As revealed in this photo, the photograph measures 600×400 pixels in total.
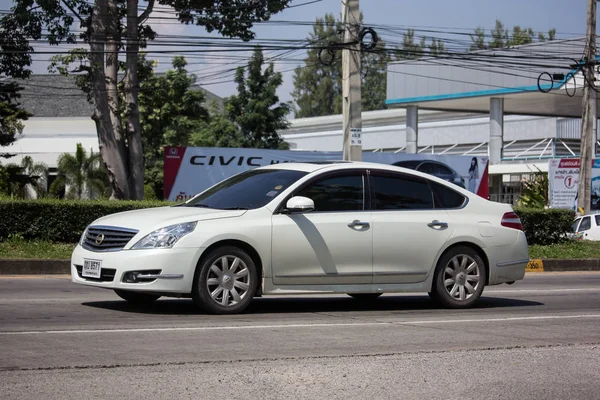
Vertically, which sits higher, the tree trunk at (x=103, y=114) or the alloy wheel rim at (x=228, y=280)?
the tree trunk at (x=103, y=114)

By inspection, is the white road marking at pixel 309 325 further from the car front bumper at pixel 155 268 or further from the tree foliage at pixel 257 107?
the tree foliage at pixel 257 107

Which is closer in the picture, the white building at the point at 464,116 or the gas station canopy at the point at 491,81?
the gas station canopy at the point at 491,81

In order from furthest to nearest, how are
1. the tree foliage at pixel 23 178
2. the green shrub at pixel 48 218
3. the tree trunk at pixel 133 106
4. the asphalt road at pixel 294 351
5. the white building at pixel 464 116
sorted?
the white building at pixel 464 116 → the tree foliage at pixel 23 178 → the tree trunk at pixel 133 106 → the green shrub at pixel 48 218 → the asphalt road at pixel 294 351

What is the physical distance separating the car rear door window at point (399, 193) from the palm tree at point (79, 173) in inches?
1456

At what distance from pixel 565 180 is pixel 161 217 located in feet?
87.9

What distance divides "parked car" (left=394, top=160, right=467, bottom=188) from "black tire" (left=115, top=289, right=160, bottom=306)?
2043 cm

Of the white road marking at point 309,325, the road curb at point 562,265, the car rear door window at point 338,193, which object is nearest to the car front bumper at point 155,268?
the white road marking at point 309,325

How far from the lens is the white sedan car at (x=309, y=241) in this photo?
9.20m

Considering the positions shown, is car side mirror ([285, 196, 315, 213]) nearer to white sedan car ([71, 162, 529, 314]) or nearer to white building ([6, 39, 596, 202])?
white sedan car ([71, 162, 529, 314])

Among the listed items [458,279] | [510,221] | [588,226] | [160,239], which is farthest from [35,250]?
[588,226]

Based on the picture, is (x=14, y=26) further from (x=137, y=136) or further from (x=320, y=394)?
(x=320, y=394)

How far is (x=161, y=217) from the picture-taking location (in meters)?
9.46

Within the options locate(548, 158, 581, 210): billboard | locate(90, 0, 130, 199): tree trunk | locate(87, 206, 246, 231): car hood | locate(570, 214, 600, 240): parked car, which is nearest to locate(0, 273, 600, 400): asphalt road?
locate(87, 206, 246, 231): car hood

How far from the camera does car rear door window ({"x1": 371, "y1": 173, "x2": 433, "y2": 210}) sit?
1047cm
